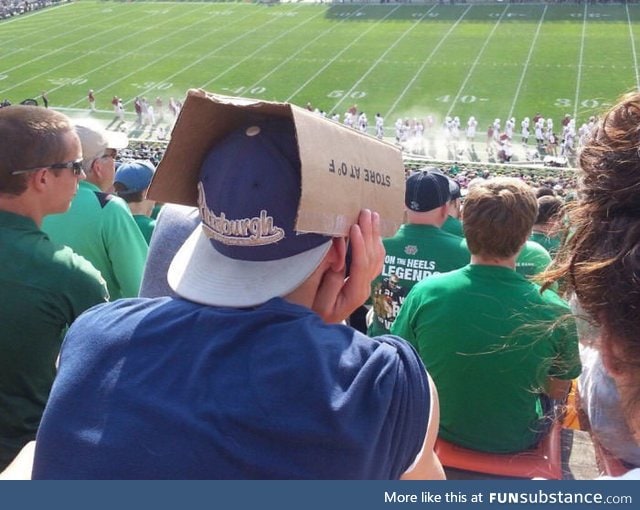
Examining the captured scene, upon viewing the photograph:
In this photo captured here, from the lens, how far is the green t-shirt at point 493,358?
2.51 metres

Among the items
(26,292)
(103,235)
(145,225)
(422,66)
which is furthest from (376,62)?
(26,292)

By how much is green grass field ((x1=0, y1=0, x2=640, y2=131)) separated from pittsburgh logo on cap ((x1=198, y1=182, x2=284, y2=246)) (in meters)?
26.0

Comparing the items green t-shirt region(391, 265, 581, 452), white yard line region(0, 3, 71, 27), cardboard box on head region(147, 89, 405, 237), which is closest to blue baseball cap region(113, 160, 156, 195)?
green t-shirt region(391, 265, 581, 452)

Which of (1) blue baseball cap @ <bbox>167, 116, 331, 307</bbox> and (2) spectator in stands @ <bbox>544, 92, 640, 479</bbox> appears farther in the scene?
(1) blue baseball cap @ <bbox>167, 116, 331, 307</bbox>

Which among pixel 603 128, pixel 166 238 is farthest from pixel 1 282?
pixel 603 128

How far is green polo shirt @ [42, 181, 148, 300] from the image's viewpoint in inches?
128

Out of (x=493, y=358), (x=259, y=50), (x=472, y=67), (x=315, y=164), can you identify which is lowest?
(x=472, y=67)

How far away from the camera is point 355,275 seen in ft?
5.04

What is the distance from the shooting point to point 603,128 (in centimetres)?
133

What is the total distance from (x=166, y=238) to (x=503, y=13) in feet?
142

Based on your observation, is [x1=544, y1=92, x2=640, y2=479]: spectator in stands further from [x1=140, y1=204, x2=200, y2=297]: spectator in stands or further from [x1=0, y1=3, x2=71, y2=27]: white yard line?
[x1=0, y1=3, x2=71, y2=27]: white yard line

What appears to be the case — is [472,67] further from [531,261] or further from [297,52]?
[531,261]

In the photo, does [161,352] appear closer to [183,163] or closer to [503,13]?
[183,163]

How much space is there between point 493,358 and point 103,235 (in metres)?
1.92
